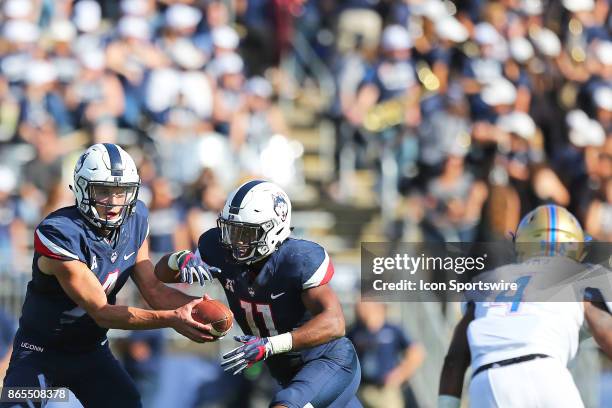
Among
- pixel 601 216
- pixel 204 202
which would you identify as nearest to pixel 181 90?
pixel 204 202

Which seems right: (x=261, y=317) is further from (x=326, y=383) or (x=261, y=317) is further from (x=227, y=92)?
(x=227, y=92)

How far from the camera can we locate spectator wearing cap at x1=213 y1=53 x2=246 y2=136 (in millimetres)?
11688

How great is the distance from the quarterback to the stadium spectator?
2.77 m

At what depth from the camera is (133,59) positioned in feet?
39.7

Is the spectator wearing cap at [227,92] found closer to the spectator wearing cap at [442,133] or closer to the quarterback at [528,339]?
the spectator wearing cap at [442,133]

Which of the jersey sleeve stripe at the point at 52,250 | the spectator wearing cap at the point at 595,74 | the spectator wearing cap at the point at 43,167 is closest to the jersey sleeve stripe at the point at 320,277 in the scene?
the jersey sleeve stripe at the point at 52,250

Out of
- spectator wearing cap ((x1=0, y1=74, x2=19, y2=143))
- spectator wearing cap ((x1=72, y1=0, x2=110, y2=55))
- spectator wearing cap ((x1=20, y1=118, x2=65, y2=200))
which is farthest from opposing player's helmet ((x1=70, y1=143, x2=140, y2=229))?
spectator wearing cap ((x1=72, y1=0, x2=110, y2=55))

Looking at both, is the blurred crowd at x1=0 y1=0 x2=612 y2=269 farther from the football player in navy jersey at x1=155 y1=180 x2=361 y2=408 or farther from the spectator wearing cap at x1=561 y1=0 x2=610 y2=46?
the football player in navy jersey at x1=155 y1=180 x2=361 y2=408

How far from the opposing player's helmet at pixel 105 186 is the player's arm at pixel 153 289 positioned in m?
0.35

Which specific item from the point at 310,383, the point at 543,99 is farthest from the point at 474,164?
the point at 310,383

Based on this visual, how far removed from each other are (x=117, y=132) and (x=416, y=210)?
294 centimetres

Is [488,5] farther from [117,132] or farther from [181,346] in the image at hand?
[181,346]

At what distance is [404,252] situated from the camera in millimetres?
9742

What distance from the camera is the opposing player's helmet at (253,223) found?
6656 mm
